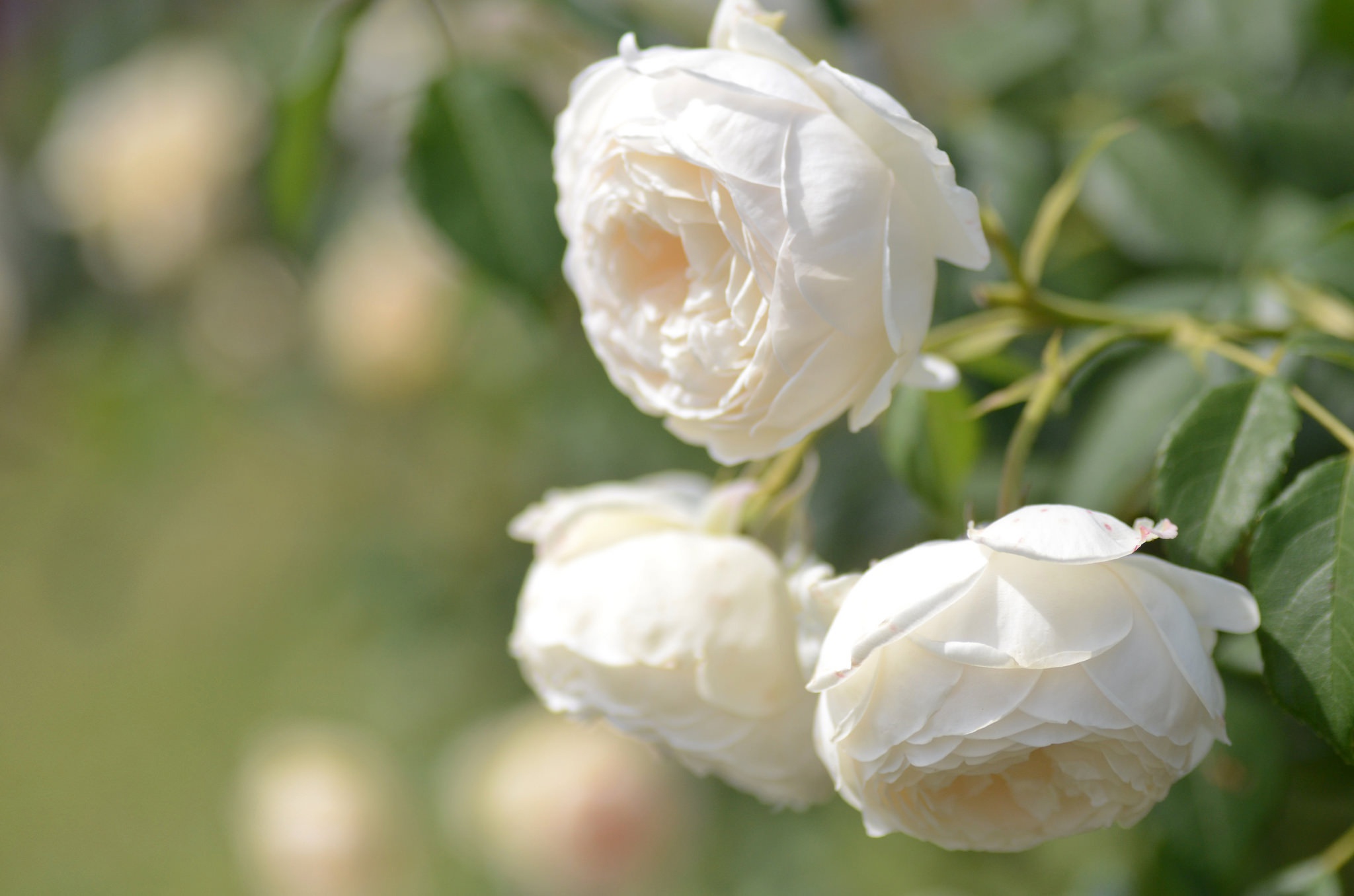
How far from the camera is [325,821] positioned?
1253 mm

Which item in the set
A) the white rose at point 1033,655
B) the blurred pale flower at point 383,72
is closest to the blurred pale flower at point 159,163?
the blurred pale flower at point 383,72

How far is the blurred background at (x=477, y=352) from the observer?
474mm

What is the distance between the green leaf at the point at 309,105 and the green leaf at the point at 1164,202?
0.39 metres

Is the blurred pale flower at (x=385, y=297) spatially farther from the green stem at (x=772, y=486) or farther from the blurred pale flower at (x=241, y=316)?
the green stem at (x=772, y=486)

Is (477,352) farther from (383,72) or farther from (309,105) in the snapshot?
(309,105)

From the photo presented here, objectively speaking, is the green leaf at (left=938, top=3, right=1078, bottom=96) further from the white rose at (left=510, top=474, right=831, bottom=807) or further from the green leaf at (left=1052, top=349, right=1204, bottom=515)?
the white rose at (left=510, top=474, right=831, bottom=807)

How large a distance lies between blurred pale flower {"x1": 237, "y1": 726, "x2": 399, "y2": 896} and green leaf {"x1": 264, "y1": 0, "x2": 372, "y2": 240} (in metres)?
0.99

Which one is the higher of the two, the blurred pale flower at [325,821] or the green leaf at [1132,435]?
the green leaf at [1132,435]

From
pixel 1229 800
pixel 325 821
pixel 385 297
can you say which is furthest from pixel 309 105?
pixel 325 821

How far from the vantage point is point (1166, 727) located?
25 centimetres

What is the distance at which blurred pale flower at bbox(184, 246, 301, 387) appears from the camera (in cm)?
108

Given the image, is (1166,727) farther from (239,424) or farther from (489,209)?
(239,424)

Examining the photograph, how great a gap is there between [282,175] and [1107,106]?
0.45 meters

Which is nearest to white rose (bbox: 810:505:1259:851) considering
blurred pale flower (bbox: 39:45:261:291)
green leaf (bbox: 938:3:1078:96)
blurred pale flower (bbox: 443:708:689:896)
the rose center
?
the rose center
